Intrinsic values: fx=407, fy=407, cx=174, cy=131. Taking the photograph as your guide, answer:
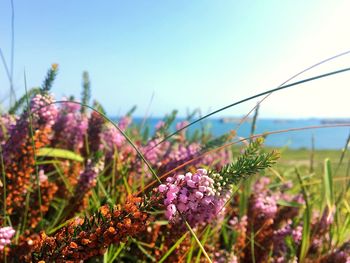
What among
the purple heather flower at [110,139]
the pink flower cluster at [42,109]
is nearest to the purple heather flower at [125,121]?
the purple heather flower at [110,139]

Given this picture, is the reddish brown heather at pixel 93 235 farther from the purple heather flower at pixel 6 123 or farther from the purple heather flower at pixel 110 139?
the purple heather flower at pixel 110 139

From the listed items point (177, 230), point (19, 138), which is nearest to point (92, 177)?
point (19, 138)

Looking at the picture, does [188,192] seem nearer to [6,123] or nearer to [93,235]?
[93,235]

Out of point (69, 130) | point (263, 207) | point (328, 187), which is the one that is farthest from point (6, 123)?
point (328, 187)

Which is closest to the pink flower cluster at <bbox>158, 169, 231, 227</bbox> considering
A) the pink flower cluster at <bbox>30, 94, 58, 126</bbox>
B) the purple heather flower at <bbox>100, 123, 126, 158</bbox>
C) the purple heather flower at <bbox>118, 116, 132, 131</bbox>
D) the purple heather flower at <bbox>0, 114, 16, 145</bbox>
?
the pink flower cluster at <bbox>30, 94, 58, 126</bbox>

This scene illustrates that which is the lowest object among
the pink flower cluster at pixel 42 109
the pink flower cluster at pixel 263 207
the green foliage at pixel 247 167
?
the pink flower cluster at pixel 263 207

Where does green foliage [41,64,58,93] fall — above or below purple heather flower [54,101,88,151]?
above

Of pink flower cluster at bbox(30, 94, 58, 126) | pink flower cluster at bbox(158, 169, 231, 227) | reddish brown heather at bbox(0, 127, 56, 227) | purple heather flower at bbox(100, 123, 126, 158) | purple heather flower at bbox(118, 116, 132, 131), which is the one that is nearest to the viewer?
pink flower cluster at bbox(158, 169, 231, 227)

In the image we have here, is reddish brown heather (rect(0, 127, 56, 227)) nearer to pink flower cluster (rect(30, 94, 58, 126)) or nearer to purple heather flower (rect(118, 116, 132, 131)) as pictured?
pink flower cluster (rect(30, 94, 58, 126))
